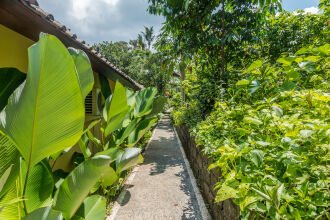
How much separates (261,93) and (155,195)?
3380 mm

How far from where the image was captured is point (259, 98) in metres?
2.31

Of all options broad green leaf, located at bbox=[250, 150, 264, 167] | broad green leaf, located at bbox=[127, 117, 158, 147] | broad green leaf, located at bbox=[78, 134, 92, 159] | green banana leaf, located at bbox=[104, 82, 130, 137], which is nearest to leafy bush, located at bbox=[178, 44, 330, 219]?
broad green leaf, located at bbox=[250, 150, 264, 167]

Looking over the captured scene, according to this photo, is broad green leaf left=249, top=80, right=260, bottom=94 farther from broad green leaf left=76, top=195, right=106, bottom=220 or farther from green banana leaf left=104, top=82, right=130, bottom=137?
broad green leaf left=76, top=195, right=106, bottom=220

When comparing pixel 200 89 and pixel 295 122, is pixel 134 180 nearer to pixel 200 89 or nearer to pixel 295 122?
pixel 200 89

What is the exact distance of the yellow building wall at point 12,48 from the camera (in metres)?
2.29

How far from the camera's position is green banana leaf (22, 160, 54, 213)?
154 cm

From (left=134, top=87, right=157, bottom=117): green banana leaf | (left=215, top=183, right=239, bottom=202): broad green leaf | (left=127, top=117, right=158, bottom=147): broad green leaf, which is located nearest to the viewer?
(left=215, top=183, right=239, bottom=202): broad green leaf

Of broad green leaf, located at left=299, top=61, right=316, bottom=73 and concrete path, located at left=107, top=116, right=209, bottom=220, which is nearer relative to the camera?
broad green leaf, located at left=299, top=61, right=316, bottom=73

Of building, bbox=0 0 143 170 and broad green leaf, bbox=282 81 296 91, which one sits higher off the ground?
building, bbox=0 0 143 170

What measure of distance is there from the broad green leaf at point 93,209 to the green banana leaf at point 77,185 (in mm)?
376

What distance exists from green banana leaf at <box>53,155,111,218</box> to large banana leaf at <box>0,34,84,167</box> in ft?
1.42

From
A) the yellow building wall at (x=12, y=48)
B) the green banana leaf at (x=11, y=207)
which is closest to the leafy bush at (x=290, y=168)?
the green banana leaf at (x=11, y=207)

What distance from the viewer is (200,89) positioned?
5.16 meters

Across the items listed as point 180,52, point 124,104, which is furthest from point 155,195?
point 180,52
